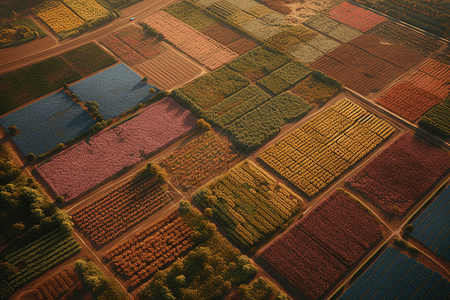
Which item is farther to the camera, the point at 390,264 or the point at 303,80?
the point at 303,80

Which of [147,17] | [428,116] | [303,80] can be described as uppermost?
[147,17]

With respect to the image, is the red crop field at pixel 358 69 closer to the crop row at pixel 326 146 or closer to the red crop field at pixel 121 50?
the crop row at pixel 326 146

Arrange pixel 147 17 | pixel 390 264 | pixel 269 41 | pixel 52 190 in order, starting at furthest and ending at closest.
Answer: pixel 147 17, pixel 269 41, pixel 52 190, pixel 390 264

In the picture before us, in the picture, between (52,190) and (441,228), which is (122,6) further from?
(441,228)

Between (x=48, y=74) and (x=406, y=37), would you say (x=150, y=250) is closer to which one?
(x=48, y=74)

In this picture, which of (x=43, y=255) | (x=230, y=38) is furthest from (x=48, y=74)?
(x=230, y=38)

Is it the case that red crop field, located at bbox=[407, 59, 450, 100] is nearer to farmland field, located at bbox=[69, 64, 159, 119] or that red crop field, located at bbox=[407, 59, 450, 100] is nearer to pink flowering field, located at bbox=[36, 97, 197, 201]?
pink flowering field, located at bbox=[36, 97, 197, 201]

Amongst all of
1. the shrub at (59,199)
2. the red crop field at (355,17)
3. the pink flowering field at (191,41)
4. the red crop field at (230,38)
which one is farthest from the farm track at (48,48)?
the red crop field at (355,17)

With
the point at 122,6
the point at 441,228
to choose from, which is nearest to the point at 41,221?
the point at 441,228
